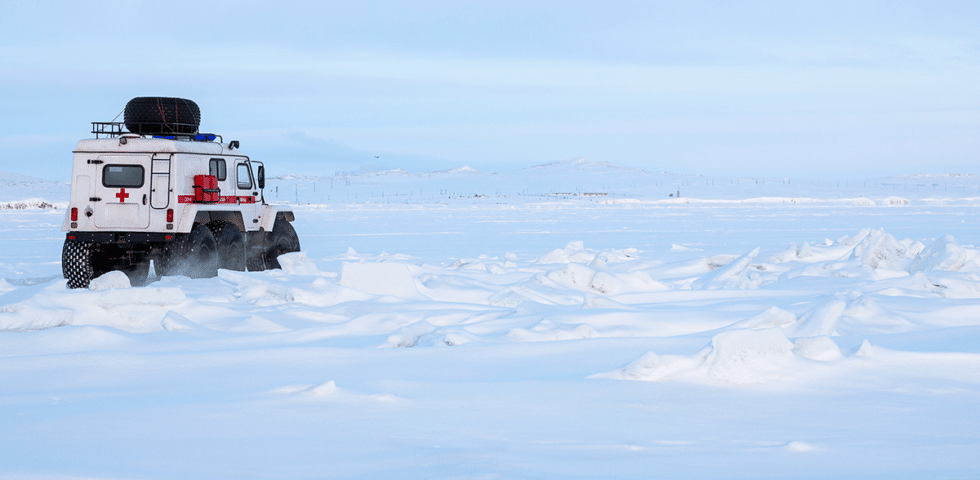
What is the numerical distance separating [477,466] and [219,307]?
16.5ft

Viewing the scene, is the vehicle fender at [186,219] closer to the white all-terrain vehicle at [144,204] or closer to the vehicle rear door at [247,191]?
the white all-terrain vehicle at [144,204]

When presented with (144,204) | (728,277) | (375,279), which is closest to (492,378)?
(375,279)

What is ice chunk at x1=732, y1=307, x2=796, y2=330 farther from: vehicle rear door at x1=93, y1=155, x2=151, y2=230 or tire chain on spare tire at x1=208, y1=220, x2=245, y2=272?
vehicle rear door at x1=93, y1=155, x2=151, y2=230

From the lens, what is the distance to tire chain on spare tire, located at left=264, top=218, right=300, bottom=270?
14.1 metres

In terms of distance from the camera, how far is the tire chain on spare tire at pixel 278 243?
14117 mm

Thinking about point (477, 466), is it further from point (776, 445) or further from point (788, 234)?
point (788, 234)

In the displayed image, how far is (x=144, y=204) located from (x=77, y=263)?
124cm

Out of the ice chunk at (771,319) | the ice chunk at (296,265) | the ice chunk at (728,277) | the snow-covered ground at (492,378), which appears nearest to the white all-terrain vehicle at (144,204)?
the ice chunk at (296,265)

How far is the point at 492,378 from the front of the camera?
17.9ft

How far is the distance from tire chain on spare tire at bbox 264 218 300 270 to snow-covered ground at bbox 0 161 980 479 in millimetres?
3565

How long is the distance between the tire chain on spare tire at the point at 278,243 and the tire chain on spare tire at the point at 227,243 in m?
0.91

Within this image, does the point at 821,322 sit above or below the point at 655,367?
above

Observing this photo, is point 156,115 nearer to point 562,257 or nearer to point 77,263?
point 77,263

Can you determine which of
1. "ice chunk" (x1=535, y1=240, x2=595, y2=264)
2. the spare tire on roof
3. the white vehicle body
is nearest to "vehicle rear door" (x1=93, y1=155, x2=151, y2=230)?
the white vehicle body
